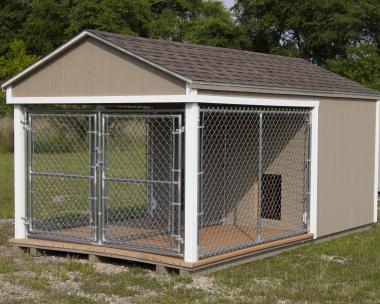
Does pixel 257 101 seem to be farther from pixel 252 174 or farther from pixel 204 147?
pixel 252 174

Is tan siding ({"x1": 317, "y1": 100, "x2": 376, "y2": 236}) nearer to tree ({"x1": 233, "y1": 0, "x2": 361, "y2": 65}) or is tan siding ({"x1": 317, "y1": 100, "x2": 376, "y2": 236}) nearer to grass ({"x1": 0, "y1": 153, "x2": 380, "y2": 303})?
grass ({"x1": 0, "y1": 153, "x2": 380, "y2": 303})

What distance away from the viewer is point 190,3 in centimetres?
5153

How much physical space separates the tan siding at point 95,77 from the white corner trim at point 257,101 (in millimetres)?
351

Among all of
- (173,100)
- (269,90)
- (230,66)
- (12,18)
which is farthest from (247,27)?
(173,100)

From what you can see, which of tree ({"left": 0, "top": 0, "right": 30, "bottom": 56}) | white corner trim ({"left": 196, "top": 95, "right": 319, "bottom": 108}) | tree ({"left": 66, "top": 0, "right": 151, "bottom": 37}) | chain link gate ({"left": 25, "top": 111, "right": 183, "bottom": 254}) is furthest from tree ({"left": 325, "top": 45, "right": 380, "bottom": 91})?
white corner trim ({"left": 196, "top": 95, "right": 319, "bottom": 108})

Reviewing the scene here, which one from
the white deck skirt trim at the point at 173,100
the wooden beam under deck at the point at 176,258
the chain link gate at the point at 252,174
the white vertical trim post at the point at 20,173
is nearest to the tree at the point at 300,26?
the chain link gate at the point at 252,174

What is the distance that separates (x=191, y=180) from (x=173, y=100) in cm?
93

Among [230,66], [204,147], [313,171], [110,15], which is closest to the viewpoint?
[230,66]

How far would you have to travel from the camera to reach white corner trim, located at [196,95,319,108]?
7.71m

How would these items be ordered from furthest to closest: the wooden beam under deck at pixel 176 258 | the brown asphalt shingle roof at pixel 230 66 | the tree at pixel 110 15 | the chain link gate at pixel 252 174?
1. the tree at pixel 110 15
2. the chain link gate at pixel 252 174
3. the brown asphalt shingle roof at pixel 230 66
4. the wooden beam under deck at pixel 176 258

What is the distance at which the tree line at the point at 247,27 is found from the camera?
37.6m

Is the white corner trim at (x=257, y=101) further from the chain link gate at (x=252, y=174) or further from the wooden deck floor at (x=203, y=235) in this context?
the wooden deck floor at (x=203, y=235)

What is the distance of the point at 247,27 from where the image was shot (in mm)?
43344

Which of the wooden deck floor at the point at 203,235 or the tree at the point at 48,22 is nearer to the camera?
the wooden deck floor at the point at 203,235
